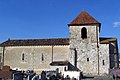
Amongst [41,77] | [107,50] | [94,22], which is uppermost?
[94,22]

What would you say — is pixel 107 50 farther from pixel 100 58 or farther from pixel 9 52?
pixel 9 52

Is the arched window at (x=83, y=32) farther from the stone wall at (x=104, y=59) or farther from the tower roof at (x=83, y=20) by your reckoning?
the stone wall at (x=104, y=59)

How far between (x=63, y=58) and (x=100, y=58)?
20.8ft

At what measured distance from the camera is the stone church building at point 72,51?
40719 millimetres

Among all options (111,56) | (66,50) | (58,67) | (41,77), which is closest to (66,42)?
(66,50)

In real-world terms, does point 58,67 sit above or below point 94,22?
below

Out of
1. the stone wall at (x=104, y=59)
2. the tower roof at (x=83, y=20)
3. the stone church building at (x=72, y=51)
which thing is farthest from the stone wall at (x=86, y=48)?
the stone wall at (x=104, y=59)

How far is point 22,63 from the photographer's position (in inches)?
1756

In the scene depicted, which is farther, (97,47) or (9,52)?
(9,52)

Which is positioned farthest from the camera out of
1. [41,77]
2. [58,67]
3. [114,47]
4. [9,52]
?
[9,52]

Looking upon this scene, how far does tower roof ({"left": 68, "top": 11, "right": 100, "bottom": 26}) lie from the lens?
42250 mm

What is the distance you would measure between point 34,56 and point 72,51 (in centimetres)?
709

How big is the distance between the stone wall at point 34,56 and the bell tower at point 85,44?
1694 mm

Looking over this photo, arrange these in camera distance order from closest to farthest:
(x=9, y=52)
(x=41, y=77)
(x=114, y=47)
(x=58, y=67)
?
1. (x=41, y=77)
2. (x=58, y=67)
3. (x=114, y=47)
4. (x=9, y=52)
